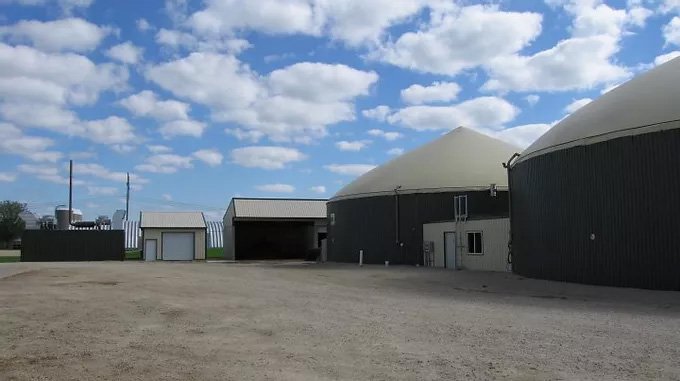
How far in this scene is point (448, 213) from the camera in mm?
33469

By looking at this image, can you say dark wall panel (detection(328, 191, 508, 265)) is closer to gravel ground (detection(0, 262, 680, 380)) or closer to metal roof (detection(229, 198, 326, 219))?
metal roof (detection(229, 198, 326, 219))

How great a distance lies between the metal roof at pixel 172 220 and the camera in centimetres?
5138

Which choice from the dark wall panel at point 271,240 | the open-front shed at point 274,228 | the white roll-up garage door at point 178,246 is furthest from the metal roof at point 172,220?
the dark wall panel at point 271,240

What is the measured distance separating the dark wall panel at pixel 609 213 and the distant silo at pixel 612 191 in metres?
0.03

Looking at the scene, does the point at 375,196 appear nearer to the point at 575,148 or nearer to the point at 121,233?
the point at 575,148

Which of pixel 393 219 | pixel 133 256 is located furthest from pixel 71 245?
pixel 393 219

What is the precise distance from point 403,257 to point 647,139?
18.3m

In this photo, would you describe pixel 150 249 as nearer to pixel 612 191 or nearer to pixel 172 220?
pixel 172 220

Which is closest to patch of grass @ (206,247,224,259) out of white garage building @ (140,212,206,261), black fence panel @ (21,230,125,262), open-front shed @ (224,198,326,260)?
open-front shed @ (224,198,326,260)

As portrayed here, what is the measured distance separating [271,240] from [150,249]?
12.8 meters

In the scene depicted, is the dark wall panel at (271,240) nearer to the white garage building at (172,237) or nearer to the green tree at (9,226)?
the white garage building at (172,237)

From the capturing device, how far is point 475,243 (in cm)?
2873

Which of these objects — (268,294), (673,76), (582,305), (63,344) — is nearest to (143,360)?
(63,344)

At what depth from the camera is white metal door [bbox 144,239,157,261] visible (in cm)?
5053
